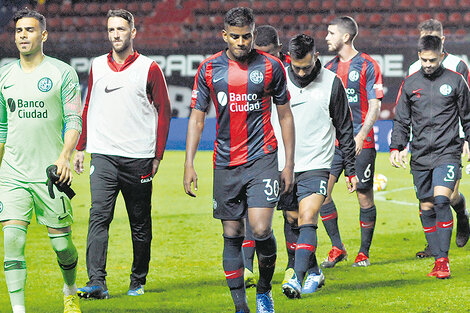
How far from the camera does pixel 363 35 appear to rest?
23812 mm

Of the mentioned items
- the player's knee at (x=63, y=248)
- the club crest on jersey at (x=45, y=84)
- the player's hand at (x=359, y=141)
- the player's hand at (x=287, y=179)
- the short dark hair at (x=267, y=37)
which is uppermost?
the short dark hair at (x=267, y=37)

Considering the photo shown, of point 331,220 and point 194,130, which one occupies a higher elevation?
point 194,130

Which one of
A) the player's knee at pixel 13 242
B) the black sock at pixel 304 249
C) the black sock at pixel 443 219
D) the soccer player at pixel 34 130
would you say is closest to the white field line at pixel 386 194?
the black sock at pixel 443 219

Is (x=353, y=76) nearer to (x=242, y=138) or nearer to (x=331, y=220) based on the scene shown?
(x=331, y=220)

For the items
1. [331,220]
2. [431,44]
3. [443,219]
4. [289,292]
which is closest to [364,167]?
[331,220]

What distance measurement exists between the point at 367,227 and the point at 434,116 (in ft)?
3.91

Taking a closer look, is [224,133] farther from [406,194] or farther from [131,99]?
[406,194]

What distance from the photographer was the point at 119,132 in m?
6.00

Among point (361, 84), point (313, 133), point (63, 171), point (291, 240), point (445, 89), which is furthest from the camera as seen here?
point (361, 84)

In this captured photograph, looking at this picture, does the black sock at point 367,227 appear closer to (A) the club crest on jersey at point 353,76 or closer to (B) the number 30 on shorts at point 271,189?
(A) the club crest on jersey at point 353,76

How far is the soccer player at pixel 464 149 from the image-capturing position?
7852 millimetres

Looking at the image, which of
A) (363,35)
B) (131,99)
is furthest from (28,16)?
(363,35)

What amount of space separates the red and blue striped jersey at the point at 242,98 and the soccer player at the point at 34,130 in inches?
32.5

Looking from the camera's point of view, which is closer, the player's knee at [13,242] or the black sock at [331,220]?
the player's knee at [13,242]
